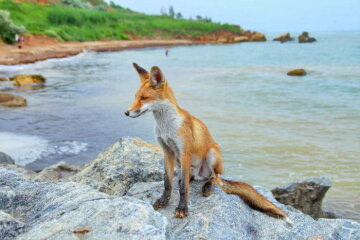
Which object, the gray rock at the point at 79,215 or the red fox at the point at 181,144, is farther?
the red fox at the point at 181,144

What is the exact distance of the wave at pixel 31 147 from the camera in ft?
32.9

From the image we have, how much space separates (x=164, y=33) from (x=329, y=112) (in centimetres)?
7417

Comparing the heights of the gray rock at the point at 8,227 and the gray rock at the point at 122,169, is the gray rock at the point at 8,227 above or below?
above

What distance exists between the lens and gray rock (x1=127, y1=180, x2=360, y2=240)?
3508mm

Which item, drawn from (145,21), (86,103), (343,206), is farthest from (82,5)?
(343,206)

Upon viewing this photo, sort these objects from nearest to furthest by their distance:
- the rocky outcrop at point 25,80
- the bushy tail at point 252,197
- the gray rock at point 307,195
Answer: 1. the bushy tail at point 252,197
2. the gray rock at point 307,195
3. the rocky outcrop at point 25,80

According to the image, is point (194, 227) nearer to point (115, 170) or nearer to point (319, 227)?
point (319, 227)

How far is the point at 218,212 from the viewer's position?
377cm

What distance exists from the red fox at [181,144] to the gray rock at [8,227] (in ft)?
4.45

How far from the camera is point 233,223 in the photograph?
12.1 feet

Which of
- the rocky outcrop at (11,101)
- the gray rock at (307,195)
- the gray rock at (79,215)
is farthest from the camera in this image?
the rocky outcrop at (11,101)

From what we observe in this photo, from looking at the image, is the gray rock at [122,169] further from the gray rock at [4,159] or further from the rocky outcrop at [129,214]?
the gray rock at [4,159]

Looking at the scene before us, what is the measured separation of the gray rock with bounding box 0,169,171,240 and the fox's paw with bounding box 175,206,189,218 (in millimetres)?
986

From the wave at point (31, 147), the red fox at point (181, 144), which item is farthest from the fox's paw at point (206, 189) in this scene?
the wave at point (31, 147)
